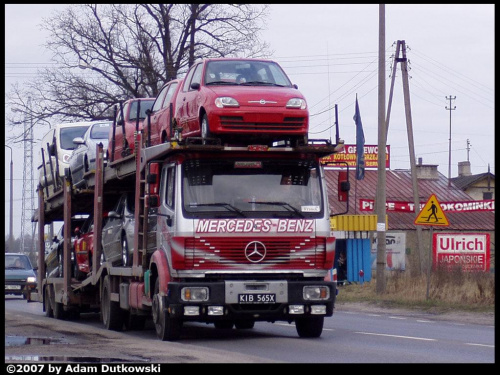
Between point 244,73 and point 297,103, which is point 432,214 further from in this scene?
point 297,103

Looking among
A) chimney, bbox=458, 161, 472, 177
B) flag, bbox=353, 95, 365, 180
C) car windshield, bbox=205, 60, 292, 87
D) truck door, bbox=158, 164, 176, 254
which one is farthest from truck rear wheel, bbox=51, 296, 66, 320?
chimney, bbox=458, 161, 472, 177

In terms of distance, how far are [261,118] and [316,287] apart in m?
2.53

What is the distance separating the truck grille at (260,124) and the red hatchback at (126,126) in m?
3.20

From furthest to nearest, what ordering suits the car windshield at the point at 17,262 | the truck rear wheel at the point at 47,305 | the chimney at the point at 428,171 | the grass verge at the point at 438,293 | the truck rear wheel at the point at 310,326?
the chimney at the point at 428,171 < the car windshield at the point at 17,262 < the grass verge at the point at 438,293 < the truck rear wheel at the point at 47,305 < the truck rear wheel at the point at 310,326

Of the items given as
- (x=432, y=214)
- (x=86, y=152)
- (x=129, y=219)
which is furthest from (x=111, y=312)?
(x=432, y=214)

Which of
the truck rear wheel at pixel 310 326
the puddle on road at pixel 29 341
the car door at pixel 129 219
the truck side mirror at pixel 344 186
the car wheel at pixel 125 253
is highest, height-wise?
the truck side mirror at pixel 344 186

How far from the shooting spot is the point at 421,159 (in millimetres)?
94750

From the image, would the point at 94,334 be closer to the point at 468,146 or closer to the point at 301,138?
the point at 301,138

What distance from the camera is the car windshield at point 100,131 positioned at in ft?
68.9

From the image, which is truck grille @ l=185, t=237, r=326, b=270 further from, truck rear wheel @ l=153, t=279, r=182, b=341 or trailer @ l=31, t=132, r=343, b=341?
truck rear wheel @ l=153, t=279, r=182, b=341

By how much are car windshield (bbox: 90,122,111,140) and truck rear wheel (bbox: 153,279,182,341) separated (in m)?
6.82

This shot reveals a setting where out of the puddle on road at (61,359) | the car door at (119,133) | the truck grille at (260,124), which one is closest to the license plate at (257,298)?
the truck grille at (260,124)

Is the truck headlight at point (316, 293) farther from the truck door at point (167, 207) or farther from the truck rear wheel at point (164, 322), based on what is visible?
the truck door at point (167, 207)

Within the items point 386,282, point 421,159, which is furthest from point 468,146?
point 386,282
